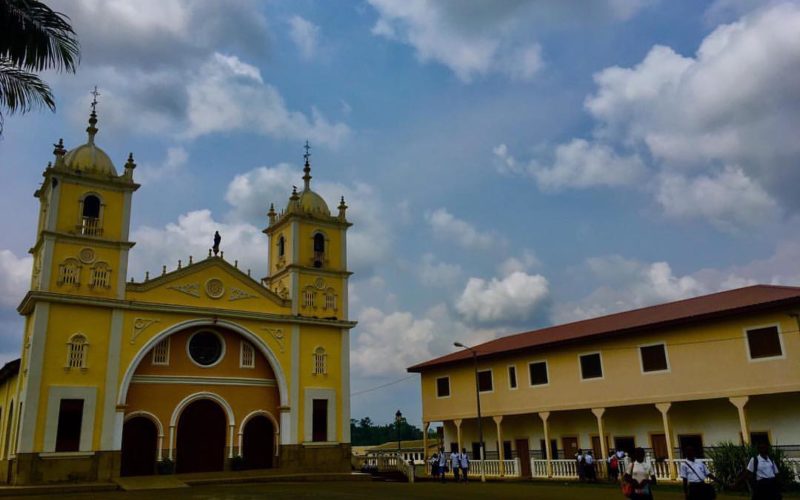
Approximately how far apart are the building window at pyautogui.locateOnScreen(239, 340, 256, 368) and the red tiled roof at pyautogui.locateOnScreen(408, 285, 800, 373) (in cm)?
941

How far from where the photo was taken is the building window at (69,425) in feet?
77.0

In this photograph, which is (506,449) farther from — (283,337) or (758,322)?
(758,322)

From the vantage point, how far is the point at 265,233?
114 feet

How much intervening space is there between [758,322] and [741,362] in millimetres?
1434

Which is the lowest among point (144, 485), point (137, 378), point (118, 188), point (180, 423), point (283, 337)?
point (144, 485)

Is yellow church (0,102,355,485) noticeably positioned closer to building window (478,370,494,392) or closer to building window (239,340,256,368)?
building window (239,340,256,368)

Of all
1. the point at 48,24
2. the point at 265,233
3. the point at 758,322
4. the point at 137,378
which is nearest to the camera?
the point at 48,24

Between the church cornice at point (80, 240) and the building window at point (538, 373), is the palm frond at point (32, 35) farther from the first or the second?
the building window at point (538, 373)

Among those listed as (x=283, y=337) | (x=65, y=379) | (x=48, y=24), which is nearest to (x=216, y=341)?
(x=283, y=337)

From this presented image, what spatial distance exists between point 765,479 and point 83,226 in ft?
81.1

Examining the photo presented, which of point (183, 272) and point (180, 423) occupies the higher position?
point (183, 272)

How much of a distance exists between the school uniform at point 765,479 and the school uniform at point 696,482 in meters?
0.81

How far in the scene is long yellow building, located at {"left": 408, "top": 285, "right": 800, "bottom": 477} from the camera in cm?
2141

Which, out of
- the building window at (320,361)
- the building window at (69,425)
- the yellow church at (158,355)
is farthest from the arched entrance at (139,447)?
the building window at (320,361)
